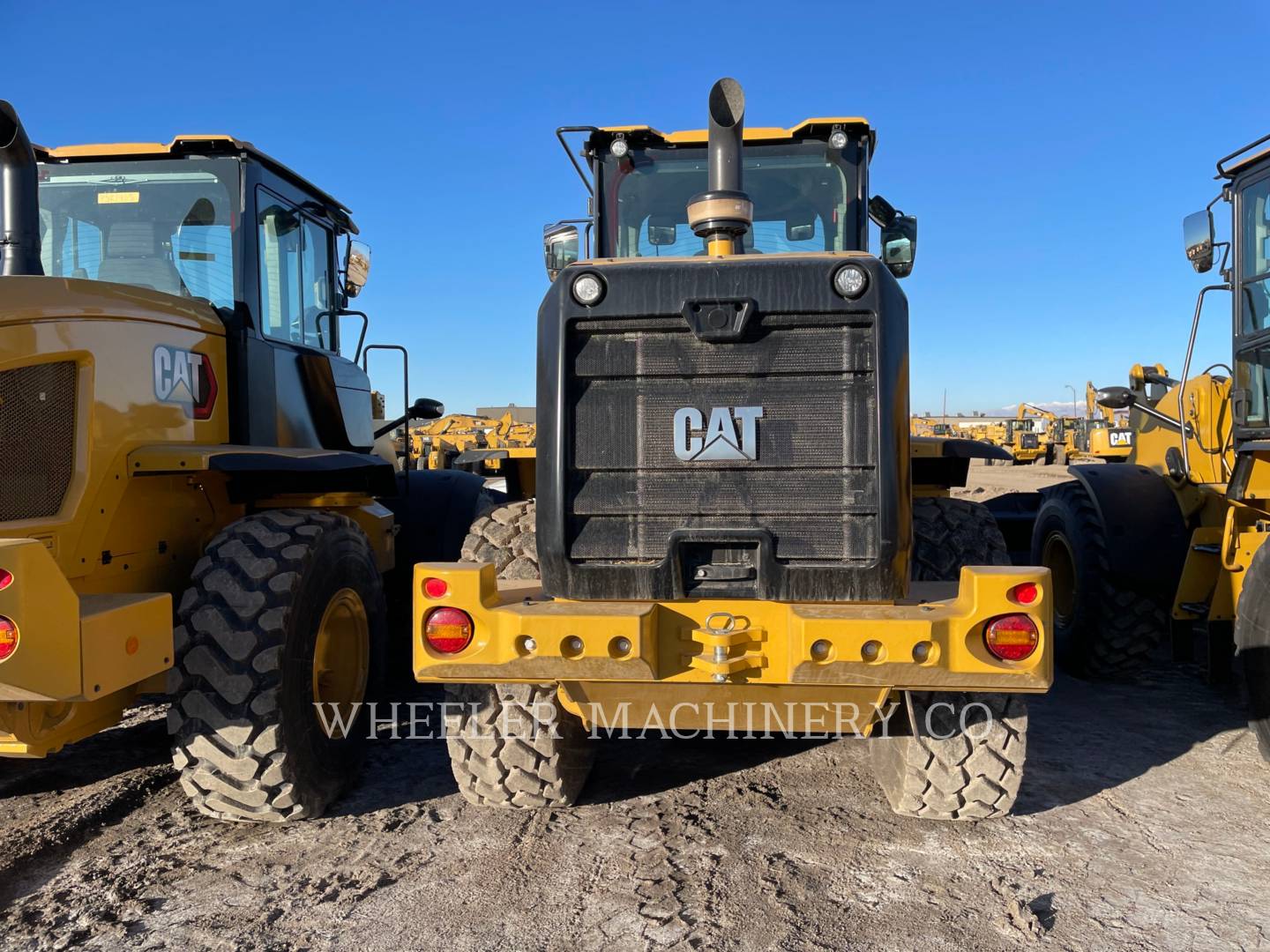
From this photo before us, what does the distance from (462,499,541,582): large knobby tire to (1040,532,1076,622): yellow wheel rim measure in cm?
385

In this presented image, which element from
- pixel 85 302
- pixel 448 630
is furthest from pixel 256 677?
pixel 85 302

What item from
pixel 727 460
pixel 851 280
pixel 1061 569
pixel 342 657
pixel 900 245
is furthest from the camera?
pixel 1061 569

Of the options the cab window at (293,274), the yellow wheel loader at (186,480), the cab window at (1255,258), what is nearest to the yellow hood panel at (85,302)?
the yellow wheel loader at (186,480)

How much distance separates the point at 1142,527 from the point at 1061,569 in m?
0.93

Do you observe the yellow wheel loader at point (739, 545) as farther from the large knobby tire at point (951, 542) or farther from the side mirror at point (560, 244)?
the side mirror at point (560, 244)

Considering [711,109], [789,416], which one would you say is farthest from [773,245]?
[789,416]

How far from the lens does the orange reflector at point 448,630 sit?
312cm

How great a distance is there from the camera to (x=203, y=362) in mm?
4090

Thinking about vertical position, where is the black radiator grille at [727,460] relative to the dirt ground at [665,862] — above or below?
above

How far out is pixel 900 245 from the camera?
4.75 m

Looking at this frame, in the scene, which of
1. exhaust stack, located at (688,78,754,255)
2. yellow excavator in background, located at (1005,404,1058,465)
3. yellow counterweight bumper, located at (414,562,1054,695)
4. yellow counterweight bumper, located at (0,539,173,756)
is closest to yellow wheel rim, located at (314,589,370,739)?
yellow counterweight bumper, located at (0,539,173,756)

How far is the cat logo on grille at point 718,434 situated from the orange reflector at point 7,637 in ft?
6.67

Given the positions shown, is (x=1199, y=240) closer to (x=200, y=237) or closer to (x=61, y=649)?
(x=200, y=237)

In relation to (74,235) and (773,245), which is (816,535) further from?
(74,235)
